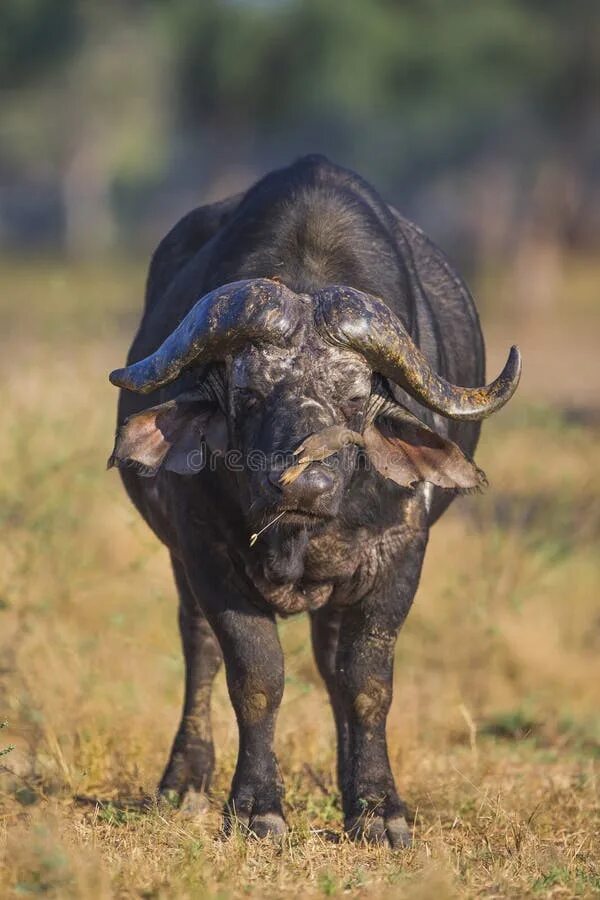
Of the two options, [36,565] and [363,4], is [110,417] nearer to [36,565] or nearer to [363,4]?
[36,565]

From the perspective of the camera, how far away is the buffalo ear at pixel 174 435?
5.16m

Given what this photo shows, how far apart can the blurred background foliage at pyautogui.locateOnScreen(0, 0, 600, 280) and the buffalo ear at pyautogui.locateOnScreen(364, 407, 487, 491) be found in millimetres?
21989

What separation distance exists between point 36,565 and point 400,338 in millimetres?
3175

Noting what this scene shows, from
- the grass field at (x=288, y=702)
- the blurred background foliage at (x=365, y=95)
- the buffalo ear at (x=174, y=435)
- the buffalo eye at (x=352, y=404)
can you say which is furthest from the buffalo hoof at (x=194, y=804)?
the blurred background foliage at (x=365, y=95)

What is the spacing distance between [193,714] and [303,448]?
1.82 m

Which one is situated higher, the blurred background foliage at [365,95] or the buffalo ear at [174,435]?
the blurred background foliage at [365,95]

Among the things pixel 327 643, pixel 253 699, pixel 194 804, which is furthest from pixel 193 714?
pixel 253 699

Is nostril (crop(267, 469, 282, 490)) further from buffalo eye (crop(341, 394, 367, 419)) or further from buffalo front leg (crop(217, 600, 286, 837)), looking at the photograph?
buffalo front leg (crop(217, 600, 286, 837))

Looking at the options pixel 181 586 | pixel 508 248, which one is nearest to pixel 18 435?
pixel 181 586

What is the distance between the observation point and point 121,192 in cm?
5434

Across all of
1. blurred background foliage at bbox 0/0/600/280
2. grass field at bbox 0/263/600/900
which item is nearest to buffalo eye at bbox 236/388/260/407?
grass field at bbox 0/263/600/900

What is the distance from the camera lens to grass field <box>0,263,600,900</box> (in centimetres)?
452

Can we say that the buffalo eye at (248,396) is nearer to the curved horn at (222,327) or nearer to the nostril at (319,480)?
the curved horn at (222,327)

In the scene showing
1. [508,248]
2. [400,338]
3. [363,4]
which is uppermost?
[363,4]
